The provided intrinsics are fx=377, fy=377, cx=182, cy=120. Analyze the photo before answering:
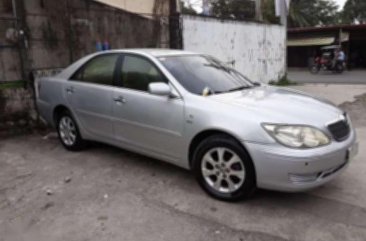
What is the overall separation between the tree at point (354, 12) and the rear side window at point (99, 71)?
144ft

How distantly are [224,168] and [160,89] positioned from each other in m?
1.07

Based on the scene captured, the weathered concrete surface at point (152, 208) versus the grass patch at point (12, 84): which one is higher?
the grass patch at point (12, 84)

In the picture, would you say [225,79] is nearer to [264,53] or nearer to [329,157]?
[329,157]

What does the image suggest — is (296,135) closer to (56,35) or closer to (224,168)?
(224,168)

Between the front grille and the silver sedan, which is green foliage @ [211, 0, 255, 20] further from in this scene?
the front grille

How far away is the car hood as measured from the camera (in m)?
3.52

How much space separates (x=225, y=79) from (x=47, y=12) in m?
4.10

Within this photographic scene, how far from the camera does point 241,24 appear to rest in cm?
1147

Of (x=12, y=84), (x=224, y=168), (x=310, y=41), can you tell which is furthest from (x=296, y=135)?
(x=310, y=41)

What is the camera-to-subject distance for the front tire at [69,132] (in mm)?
5395

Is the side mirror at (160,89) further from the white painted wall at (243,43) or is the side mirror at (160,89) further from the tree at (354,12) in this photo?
the tree at (354,12)

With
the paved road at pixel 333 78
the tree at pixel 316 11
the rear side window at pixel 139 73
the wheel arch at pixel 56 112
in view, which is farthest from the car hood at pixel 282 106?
the tree at pixel 316 11

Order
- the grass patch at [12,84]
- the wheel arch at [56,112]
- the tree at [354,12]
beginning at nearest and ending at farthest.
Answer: the wheel arch at [56,112] → the grass patch at [12,84] → the tree at [354,12]

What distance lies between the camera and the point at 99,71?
199 inches
